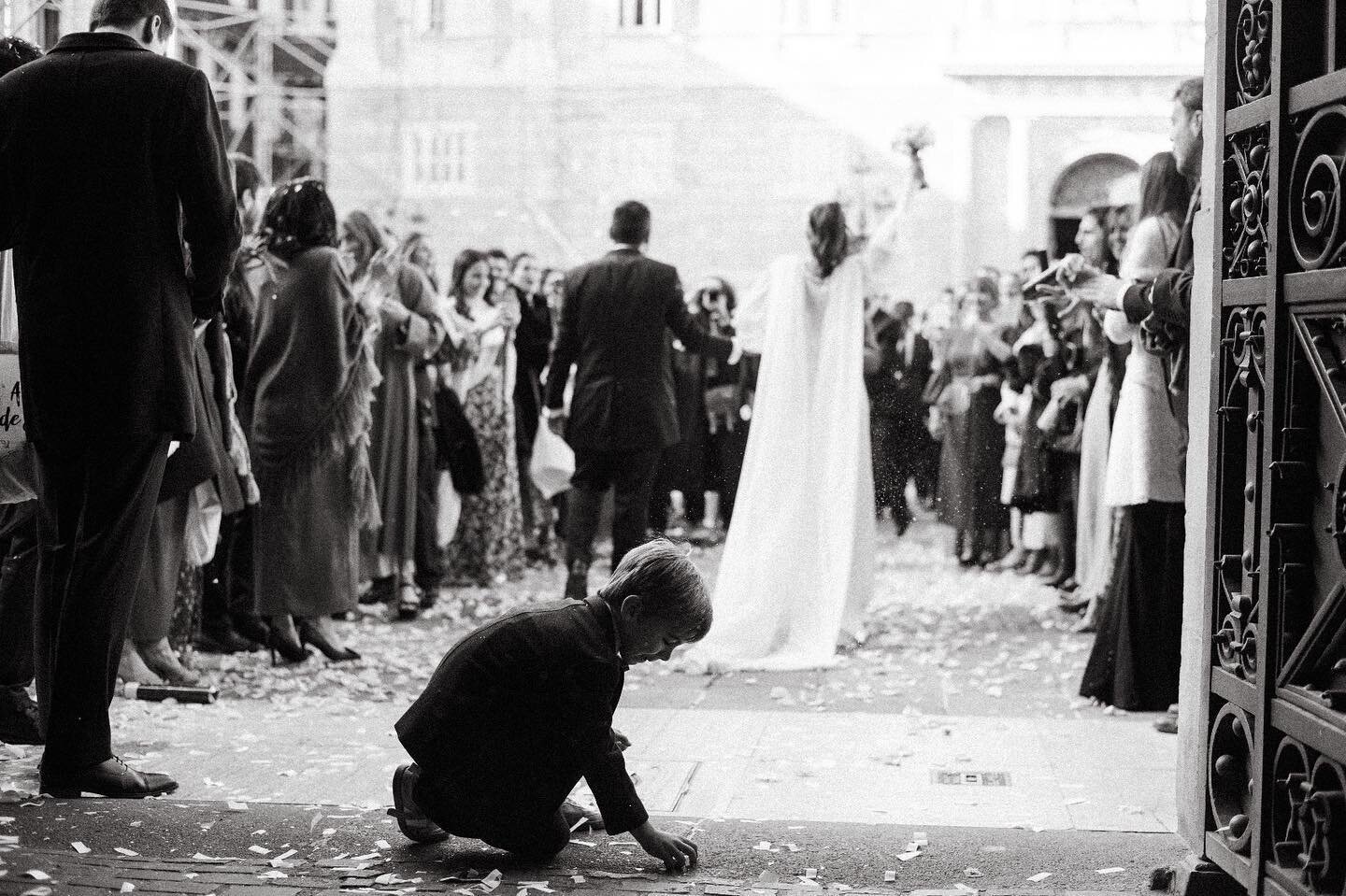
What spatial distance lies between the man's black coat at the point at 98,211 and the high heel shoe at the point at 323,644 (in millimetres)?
3374

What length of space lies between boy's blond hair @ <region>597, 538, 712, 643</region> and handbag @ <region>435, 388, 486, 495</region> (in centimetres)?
679

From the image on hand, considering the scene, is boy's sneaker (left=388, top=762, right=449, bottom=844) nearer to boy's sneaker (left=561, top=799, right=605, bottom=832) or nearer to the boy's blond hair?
boy's sneaker (left=561, top=799, right=605, bottom=832)

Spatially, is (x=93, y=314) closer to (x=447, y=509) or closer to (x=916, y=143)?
(x=916, y=143)

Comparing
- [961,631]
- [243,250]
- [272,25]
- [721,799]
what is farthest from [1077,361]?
[272,25]

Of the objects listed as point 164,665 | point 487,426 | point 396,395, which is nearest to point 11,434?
point 164,665

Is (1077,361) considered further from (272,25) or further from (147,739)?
(272,25)

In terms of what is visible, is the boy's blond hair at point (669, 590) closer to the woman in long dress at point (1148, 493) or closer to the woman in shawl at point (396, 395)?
the woman in long dress at point (1148, 493)

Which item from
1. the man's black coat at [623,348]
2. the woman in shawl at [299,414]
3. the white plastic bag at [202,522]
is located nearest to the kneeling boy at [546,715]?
the white plastic bag at [202,522]

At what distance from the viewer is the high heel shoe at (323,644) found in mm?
8273

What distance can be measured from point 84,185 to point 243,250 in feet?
10.2

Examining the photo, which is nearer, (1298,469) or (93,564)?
(1298,469)

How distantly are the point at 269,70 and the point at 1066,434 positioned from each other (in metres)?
21.1

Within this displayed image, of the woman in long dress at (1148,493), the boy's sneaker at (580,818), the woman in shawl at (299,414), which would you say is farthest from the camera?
the woman in shawl at (299,414)

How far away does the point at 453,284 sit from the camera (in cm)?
1232
